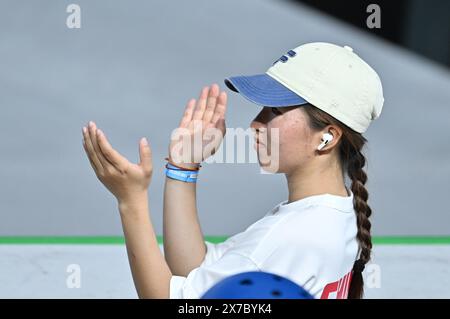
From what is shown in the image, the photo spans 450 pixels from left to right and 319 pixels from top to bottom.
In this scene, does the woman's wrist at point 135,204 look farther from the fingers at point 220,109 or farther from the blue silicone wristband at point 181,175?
the fingers at point 220,109

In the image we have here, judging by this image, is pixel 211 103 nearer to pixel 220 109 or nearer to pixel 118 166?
pixel 220 109

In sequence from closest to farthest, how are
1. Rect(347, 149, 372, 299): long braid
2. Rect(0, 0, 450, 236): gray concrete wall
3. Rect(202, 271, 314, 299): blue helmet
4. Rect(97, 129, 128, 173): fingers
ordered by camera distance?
Rect(202, 271, 314, 299): blue helmet → Rect(97, 129, 128, 173): fingers → Rect(347, 149, 372, 299): long braid → Rect(0, 0, 450, 236): gray concrete wall

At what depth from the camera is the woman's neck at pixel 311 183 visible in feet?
5.40

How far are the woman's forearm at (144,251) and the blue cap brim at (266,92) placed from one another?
1.17 feet

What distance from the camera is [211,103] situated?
1.74 m

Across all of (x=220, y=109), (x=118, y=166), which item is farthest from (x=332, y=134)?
(x=118, y=166)

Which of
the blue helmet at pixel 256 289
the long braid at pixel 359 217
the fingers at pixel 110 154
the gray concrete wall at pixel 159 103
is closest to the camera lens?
the blue helmet at pixel 256 289

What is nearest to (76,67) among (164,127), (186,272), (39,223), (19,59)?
(19,59)

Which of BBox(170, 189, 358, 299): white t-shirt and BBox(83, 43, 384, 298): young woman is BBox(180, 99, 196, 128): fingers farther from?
BBox(170, 189, 358, 299): white t-shirt

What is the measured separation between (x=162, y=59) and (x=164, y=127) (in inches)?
22.9

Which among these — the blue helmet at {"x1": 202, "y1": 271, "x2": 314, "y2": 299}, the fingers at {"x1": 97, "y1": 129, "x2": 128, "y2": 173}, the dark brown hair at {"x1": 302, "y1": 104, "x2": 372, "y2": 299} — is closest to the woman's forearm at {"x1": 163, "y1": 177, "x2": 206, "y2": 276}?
the fingers at {"x1": 97, "y1": 129, "x2": 128, "y2": 173}

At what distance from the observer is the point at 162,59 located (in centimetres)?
592

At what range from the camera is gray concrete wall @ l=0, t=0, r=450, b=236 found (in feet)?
17.8

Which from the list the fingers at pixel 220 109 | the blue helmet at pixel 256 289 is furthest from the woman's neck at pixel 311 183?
the blue helmet at pixel 256 289
